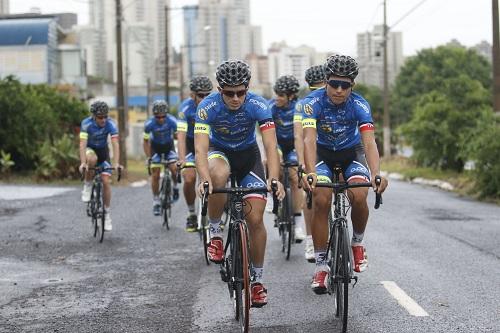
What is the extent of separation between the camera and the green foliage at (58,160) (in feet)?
82.7

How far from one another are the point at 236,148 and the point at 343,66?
1215mm

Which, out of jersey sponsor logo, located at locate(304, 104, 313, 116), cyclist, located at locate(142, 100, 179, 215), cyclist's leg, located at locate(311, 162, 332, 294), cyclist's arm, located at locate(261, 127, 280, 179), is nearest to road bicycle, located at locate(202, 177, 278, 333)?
cyclist's arm, located at locate(261, 127, 280, 179)

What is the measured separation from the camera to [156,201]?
13703 millimetres

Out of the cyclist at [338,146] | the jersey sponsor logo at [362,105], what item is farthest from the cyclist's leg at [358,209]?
the jersey sponsor logo at [362,105]

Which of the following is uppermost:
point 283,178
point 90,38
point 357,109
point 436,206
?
point 90,38

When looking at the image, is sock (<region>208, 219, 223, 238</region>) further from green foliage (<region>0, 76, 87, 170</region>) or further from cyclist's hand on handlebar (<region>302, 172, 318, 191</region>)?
green foliage (<region>0, 76, 87, 170</region>)

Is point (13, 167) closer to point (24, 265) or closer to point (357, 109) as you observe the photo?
point (24, 265)

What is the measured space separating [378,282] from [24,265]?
15.0 feet

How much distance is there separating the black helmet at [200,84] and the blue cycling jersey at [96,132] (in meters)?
2.23

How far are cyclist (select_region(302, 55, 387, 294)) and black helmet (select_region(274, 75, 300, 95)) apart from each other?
3.30 meters

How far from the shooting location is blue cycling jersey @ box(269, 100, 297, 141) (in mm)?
10812

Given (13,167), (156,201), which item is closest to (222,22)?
(13,167)

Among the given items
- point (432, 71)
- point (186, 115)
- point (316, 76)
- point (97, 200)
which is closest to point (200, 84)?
point (186, 115)

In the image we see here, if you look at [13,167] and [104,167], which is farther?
[13,167]
